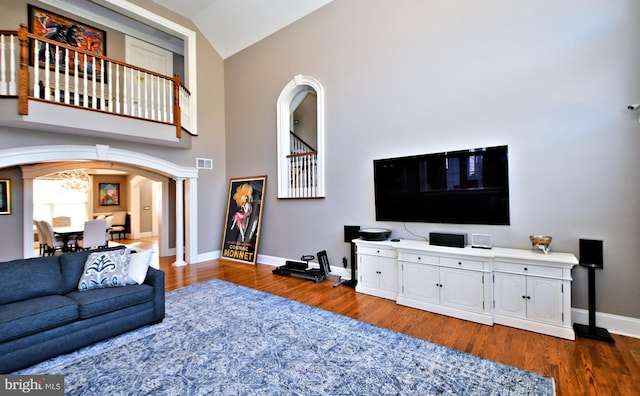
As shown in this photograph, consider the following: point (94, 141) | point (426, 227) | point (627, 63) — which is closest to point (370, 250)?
point (426, 227)

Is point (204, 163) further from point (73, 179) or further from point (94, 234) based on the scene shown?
point (73, 179)

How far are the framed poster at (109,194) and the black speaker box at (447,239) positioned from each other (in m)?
12.2

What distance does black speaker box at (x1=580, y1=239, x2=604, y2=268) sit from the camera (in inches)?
104

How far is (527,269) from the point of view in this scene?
2824mm

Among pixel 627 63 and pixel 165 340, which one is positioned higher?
pixel 627 63

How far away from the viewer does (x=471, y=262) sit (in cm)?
309

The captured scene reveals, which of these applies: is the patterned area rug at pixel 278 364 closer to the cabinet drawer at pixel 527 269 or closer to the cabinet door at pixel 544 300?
the cabinet door at pixel 544 300

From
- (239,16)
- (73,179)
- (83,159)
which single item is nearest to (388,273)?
(83,159)

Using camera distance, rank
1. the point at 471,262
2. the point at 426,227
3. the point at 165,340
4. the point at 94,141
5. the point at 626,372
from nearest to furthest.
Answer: the point at 626,372 < the point at 165,340 < the point at 471,262 < the point at 426,227 < the point at 94,141

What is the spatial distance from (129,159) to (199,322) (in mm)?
3748

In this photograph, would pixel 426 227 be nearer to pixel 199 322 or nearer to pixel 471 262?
pixel 471 262

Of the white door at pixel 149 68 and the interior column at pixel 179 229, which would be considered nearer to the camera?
the white door at pixel 149 68

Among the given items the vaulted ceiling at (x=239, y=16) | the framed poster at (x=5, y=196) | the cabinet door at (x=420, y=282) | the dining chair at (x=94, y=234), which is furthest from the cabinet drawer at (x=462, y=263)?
the dining chair at (x=94, y=234)

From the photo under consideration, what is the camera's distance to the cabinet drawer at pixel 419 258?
10.9 ft
